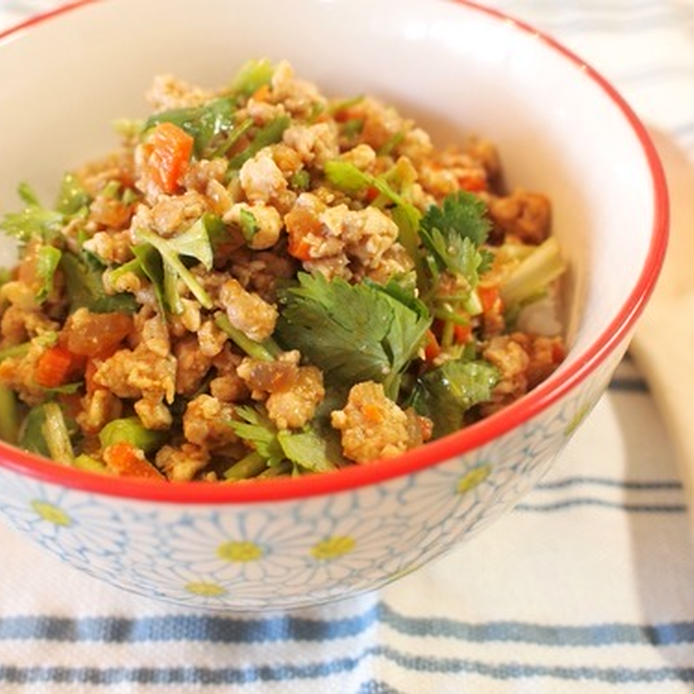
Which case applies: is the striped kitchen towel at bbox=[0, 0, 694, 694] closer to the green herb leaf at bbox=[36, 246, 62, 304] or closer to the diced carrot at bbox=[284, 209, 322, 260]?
the green herb leaf at bbox=[36, 246, 62, 304]

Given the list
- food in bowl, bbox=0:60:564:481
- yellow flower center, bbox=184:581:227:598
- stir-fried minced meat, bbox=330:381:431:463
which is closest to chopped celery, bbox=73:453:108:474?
food in bowl, bbox=0:60:564:481

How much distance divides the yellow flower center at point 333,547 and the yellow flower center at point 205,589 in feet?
0.54

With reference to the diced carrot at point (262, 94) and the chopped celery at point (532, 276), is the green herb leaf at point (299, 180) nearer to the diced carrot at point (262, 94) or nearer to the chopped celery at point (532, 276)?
the diced carrot at point (262, 94)

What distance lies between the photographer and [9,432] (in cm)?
151

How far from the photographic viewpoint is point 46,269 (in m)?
1.51

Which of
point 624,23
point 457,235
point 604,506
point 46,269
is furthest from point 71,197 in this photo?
point 624,23

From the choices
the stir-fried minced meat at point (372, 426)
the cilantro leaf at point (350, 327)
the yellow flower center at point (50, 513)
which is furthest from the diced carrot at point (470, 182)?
the yellow flower center at point (50, 513)

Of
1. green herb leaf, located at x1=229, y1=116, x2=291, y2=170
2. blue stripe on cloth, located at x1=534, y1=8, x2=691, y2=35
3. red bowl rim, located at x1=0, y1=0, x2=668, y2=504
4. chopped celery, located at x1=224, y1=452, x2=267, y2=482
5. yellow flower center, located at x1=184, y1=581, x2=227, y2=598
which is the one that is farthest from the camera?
blue stripe on cloth, located at x1=534, y1=8, x2=691, y2=35

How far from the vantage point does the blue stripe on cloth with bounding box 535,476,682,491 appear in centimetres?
173

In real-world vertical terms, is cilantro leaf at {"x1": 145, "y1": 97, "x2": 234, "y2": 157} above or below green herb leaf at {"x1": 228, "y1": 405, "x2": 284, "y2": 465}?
above

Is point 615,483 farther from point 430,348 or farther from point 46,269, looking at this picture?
point 46,269

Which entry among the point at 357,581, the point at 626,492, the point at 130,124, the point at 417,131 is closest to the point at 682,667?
the point at 626,492

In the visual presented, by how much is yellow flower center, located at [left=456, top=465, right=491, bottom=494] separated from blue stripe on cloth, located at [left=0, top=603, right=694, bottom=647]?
18.3 inches

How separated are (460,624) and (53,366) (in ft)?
2.46
